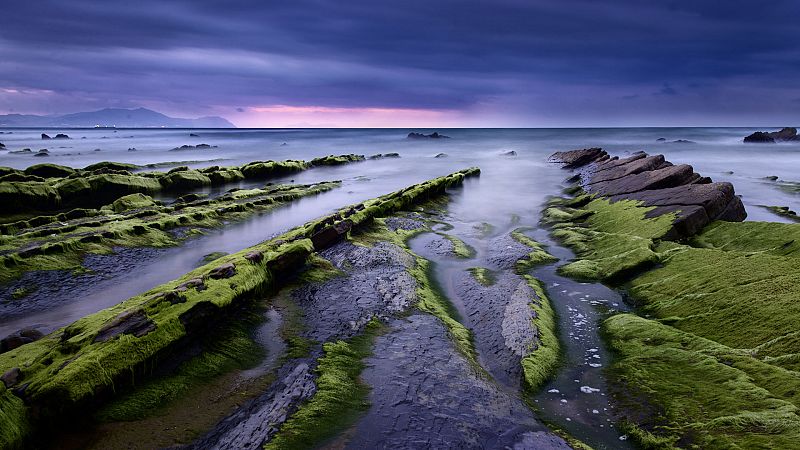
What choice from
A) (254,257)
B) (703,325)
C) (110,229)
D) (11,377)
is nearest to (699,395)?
(703,325)

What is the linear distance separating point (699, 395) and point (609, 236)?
9.66 m

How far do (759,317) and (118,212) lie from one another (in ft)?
80.1

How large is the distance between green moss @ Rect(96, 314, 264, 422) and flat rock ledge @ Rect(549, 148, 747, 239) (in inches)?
526

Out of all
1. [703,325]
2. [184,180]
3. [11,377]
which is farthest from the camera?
[184,180]

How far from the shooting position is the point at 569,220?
20.7 m

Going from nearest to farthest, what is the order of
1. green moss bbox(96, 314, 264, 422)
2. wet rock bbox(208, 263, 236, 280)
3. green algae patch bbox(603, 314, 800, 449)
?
green algae patch bbox(603, 314, 800, 449)
green moss bbox(96, 314, 264, 422)
wet rock bbox(208, 263, 236, 280)

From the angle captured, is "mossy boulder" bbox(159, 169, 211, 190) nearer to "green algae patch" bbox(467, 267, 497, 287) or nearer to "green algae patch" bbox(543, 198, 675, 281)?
"green algae patch" bbox(467, 267, 497, 287)

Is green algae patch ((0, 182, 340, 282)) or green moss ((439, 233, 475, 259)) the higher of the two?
green algae patch ((0, 182, 340, 282))

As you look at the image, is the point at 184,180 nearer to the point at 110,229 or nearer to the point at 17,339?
the point at 110,229

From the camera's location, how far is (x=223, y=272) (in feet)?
33.5

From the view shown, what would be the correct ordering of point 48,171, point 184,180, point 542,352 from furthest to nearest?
point 184,180, point 48,171, point 542,352

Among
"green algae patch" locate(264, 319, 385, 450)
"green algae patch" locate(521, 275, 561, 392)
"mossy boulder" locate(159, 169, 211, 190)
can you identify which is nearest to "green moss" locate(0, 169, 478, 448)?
"green algae patch" locate(521, 275, 561, 392)

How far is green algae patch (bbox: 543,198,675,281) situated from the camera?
12508 millimetres

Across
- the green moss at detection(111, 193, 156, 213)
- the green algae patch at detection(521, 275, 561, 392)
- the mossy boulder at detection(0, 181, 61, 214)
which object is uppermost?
the mossy boulder at detection(0, 181, 61, 214)
